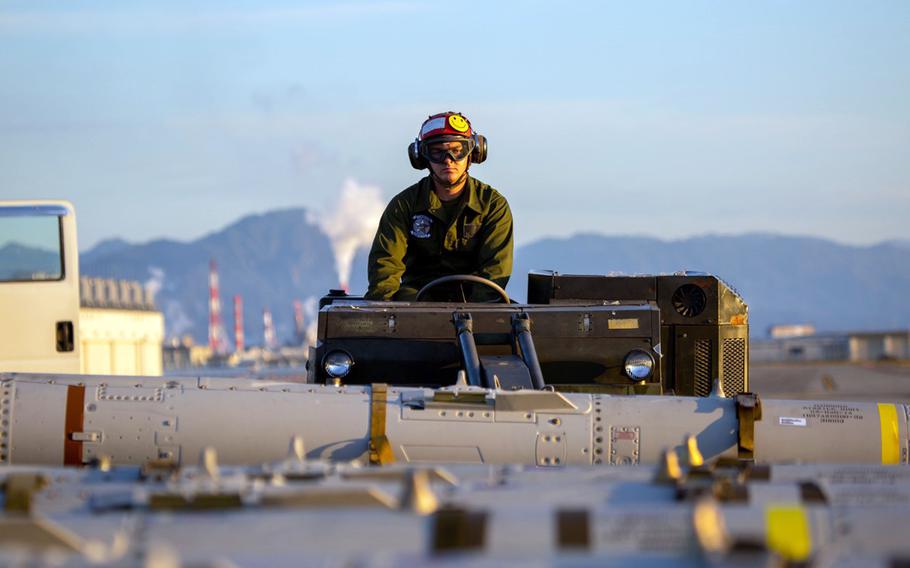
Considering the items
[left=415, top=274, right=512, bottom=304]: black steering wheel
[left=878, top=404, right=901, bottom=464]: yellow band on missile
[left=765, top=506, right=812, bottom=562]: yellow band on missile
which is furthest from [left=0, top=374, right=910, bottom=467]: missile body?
[left=765, top=506, right=812, bottom=562]: yellow band on missile

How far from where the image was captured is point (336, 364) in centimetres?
959

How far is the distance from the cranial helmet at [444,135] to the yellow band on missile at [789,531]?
20.8 ft

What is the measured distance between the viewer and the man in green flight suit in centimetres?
1094

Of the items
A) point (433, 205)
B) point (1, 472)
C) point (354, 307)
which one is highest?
point (433, 205)

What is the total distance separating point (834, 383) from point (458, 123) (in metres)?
34.9

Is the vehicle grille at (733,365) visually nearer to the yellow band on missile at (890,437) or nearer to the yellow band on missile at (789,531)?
the yellow band on missile at (890,437)

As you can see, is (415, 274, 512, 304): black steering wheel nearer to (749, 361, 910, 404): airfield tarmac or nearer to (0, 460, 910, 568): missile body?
(0, 460, 910, 568): missile body

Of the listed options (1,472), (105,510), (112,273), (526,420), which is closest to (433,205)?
(526,420)

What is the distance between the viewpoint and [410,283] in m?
11.4

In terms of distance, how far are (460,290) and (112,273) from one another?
182 ft

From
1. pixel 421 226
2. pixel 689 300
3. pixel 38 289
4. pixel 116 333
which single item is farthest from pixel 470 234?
pixel 116 333

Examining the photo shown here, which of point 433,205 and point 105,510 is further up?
point 433,205

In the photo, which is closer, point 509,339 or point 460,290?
point 509,339

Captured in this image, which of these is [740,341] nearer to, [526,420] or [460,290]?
[460,290]
